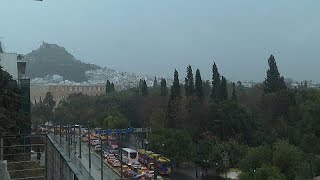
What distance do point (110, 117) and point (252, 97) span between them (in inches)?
413

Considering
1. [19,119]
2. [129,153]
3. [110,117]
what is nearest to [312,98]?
[129,153]

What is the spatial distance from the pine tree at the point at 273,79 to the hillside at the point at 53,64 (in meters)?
75.1

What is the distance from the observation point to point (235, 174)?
1819 centimetres

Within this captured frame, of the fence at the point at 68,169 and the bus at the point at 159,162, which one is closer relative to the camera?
the fence at the point at 68,169

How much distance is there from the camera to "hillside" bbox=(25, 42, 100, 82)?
101m

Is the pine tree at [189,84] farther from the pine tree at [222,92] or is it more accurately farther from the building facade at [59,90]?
the building facade at [59,90]

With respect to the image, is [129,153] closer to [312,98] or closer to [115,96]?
[312,98]

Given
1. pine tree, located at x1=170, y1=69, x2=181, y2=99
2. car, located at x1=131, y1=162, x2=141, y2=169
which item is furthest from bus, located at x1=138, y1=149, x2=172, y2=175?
pine tree, located at x1=170, y1=69, x2=181, y2=99

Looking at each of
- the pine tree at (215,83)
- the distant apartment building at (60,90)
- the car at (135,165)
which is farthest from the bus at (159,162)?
the distant apartment building at (60,90)

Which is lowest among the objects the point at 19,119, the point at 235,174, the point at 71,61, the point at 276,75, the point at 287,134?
the point at 235,174

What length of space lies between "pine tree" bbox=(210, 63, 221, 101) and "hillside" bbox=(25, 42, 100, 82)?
74.4m

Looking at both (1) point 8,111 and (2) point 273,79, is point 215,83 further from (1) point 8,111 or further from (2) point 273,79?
(1) point 8,111

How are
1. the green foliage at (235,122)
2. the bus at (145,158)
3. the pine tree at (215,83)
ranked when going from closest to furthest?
the bus at (145,158) < the green foliage at (235,122) < the pine tree at (215,83)

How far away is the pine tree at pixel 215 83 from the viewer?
25578 millimetres
